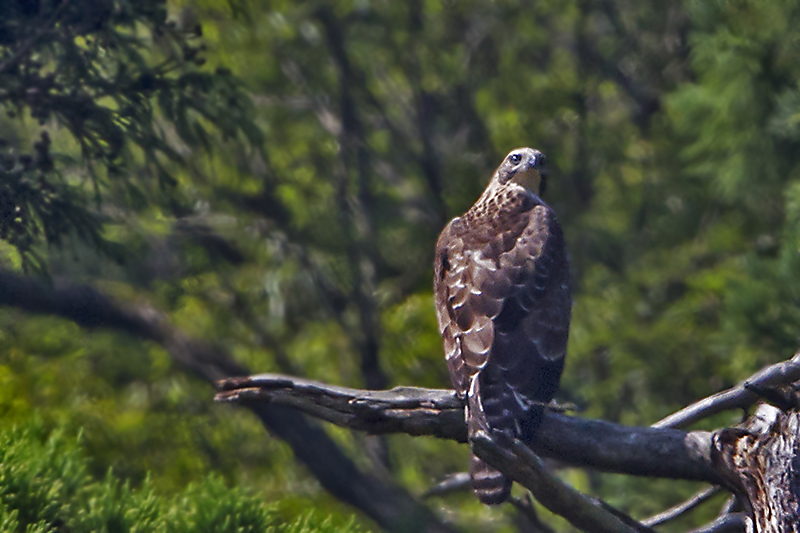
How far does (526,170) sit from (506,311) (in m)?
1.17

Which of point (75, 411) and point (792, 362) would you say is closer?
point (792, 362)

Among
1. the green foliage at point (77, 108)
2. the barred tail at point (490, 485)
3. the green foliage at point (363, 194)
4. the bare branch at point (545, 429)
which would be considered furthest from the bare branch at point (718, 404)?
the green foliage at point (77, 108)

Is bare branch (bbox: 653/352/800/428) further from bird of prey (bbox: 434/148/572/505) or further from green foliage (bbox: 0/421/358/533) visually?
green foliage (bbox: 0/421/358/533)

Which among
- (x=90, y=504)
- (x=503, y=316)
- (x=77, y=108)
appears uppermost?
(x=77, y=108)

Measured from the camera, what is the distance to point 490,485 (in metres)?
2.84

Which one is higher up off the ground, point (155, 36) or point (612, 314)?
point (155, 36)

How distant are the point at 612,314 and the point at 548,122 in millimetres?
2071

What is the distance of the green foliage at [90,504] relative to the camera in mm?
4027

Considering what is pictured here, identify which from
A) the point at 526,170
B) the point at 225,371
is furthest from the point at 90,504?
the point at 526,170

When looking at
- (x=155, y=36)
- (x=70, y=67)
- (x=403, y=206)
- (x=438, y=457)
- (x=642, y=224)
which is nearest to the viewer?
(x=70, y=67)

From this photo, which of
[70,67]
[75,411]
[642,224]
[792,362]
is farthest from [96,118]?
[642,224]

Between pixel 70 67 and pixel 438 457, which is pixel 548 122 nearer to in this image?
pixel 438 457

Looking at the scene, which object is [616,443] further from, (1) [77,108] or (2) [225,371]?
(2) [225,371]

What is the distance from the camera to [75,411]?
5879mm
